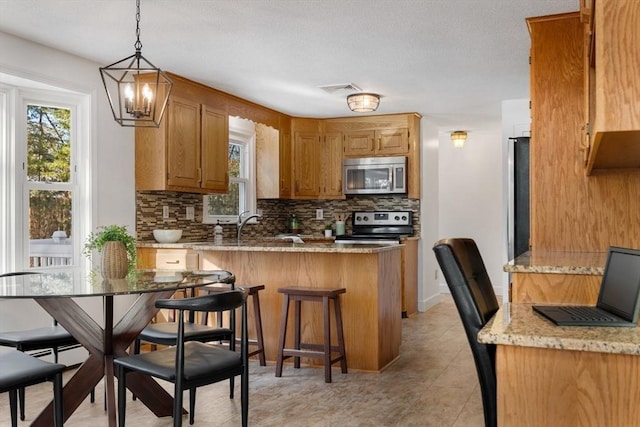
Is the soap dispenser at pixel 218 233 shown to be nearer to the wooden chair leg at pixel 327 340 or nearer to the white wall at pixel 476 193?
the wooden chair leg at pixel 327 340

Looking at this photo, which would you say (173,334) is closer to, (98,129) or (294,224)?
(98,129)

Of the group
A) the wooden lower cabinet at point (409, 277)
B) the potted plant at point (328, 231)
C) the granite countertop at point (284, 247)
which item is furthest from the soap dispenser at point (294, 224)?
the granite countertop at point (284, 247)

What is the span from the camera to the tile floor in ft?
10.4

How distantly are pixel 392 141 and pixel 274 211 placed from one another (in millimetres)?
1692

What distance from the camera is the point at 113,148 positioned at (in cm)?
465

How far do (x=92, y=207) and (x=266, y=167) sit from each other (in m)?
2.68

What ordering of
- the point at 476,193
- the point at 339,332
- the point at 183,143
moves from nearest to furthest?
1. the point at 339,332
2. the point at 183,143
3. the point at 476,193

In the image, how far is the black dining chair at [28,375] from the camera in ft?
7.28

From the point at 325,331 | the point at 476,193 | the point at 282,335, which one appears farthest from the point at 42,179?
the point at 476,193

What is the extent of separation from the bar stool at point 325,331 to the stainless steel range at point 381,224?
2.65 metres

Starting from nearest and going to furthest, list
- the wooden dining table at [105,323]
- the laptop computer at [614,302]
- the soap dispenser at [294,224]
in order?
1. the laptop computer at [614,302]
2. the wooden dining table at [105,323]
3. the soap dispenser at [294,224]

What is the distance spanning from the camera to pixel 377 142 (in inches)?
270

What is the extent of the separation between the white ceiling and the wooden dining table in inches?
60.9

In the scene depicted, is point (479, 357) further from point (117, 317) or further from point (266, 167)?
point (266, 167)
